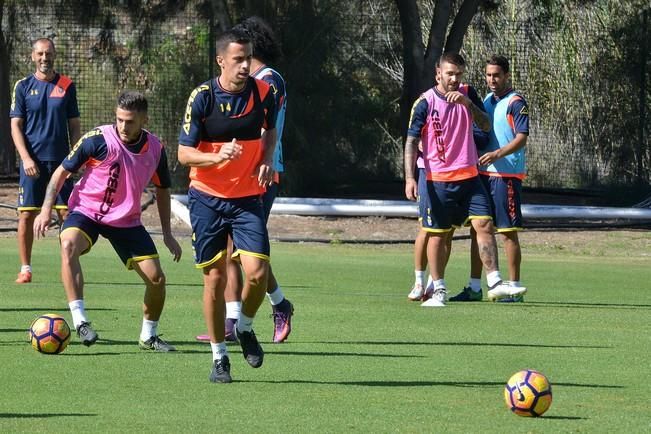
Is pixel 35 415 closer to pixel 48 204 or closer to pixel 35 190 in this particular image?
pixel 48 204

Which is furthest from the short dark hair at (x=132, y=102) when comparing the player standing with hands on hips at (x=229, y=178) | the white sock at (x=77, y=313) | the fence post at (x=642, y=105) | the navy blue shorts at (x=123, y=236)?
the fence post at (x=642, y=105)

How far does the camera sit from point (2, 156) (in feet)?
82.6

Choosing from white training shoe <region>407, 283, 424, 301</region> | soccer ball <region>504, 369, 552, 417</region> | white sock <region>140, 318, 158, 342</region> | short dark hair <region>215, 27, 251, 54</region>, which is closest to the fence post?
white training shoe <region>407, 283, 424, 301</region>

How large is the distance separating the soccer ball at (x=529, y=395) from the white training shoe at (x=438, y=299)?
5.04m

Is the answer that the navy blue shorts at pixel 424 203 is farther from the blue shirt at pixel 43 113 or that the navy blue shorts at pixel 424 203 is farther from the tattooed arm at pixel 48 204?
the tattooed arm at pixel 48 204

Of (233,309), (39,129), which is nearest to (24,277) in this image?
(39,129)

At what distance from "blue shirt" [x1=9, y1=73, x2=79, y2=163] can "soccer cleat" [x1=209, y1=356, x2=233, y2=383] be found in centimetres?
582

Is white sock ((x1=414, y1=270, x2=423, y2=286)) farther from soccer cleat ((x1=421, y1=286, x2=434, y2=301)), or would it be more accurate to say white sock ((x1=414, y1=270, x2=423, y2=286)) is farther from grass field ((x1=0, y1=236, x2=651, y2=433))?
grass field ((x1=0, y1=236, x2=651, y2=433))

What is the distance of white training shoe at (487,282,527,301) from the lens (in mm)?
12109

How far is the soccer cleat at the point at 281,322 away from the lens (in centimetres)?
Result: 951

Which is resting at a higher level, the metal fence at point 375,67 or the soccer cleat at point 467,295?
the metal fence at point 375,67

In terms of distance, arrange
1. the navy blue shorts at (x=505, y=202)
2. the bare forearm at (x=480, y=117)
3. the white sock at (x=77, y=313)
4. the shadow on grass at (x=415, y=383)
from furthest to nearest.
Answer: the navy blue shorts at (x=505, y=202) < the bare forearm at (x=480, y=117) < the white sock at (x=77, y=313) < the shadow on grass at (x=415, y=383)

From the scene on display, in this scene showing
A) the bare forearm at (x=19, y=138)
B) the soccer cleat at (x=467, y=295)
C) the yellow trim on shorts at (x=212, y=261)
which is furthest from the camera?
the bare forearm at (x=19, y=138)

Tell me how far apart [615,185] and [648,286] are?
35.6ft
